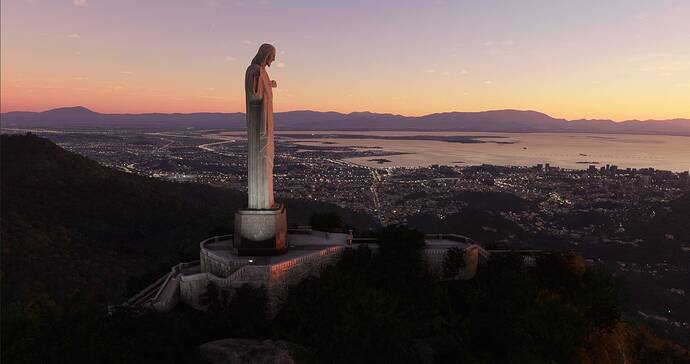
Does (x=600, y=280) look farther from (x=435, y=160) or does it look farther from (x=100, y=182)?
(x=435, y=160)

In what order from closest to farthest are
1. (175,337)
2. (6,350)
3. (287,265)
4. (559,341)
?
1. (175,337)
2. (6,350)
3. (559,341)
4. (287,265)

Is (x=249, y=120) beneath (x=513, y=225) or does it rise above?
above

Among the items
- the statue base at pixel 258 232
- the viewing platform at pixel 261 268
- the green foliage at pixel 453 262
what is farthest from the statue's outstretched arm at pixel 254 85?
the green foliage at pixel 453 262

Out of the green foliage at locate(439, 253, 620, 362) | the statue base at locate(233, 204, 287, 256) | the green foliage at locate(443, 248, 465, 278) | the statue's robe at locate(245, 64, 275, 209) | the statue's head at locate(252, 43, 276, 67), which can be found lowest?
the green foliage at locate(439, 253, 620, 362)

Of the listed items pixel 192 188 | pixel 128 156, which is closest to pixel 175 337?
pixel 192 188

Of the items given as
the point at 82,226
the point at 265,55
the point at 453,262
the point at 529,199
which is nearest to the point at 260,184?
the point at 265,55

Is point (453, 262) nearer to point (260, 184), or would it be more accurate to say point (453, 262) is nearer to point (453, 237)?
point (453, 237)

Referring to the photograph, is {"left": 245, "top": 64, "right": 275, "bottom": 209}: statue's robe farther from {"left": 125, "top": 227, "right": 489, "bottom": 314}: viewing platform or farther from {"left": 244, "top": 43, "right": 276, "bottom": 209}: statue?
{"left": 125, "top": 227, "right": 489, "bottom": 314}: viewing platform

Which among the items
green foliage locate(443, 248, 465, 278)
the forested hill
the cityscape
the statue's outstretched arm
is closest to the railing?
green foliage locate(443, 248, 465, 278)
